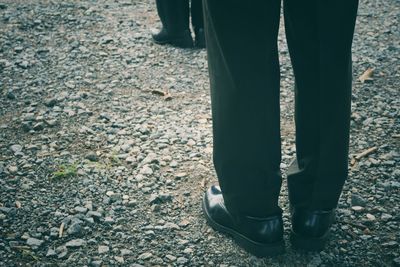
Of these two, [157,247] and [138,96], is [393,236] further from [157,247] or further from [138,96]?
[138,96]

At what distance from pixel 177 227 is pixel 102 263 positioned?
1.36ft

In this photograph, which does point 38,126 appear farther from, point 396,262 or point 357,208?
point 396,262

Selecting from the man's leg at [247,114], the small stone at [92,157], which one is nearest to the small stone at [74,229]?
the small stone at [92,157]

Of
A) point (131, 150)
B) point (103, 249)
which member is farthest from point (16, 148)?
point (103, 249)

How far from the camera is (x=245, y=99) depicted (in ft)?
6.01

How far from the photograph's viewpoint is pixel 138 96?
12.0ft

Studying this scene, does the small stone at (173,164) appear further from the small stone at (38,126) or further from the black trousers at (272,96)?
the small stone at (38,126)

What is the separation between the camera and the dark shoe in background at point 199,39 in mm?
4453

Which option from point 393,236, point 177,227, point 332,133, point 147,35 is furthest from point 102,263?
point 147,35

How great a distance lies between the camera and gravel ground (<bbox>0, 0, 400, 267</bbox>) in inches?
89.3

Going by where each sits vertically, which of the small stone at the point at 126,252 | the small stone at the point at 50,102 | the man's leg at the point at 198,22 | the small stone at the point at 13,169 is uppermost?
the man's leg at the point at 198,22

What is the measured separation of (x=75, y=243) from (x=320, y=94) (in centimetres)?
132

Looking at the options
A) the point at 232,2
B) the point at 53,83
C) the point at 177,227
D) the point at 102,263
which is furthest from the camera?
the point at 53,83

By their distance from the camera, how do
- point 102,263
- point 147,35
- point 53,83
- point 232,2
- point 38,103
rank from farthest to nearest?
1. point 147,35
2. point 53,83
3. point 38,103
4. point 102,263
5. point 232,2
